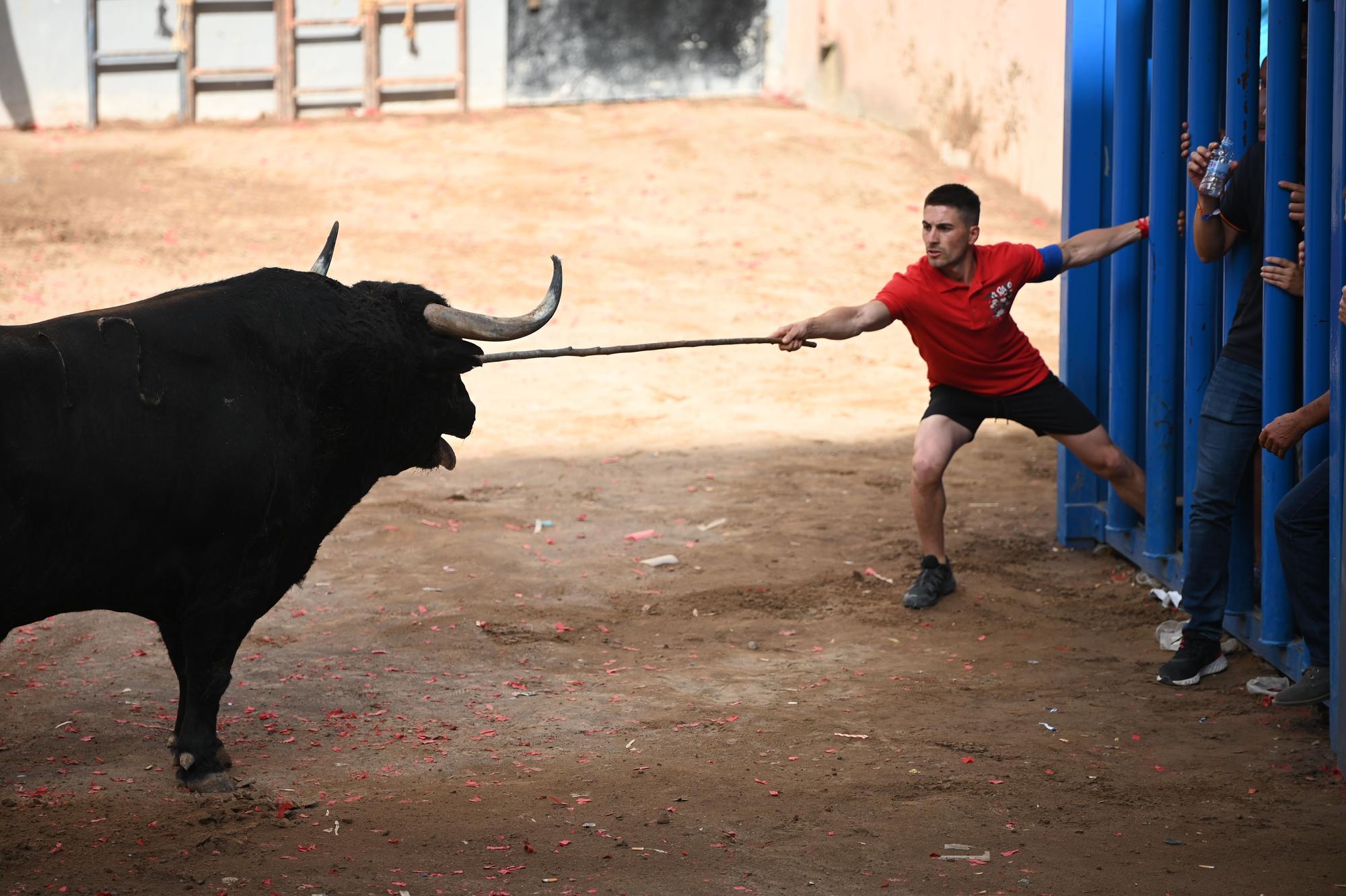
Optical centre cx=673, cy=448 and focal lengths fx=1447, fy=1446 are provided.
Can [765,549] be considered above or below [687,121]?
below

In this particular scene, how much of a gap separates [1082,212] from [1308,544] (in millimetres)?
2735

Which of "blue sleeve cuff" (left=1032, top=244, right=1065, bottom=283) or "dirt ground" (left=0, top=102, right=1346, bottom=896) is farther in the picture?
"blue sleeve cuff" (left=1032, top=244, right=1065, bottom=283)

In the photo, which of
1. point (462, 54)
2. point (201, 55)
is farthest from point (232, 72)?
point (462, 54)

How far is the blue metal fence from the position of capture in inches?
195

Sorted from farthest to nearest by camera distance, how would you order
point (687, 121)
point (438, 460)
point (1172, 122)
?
point (687, 121), point (1172, 122), point (438, 460)

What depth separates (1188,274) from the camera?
6.15 metres

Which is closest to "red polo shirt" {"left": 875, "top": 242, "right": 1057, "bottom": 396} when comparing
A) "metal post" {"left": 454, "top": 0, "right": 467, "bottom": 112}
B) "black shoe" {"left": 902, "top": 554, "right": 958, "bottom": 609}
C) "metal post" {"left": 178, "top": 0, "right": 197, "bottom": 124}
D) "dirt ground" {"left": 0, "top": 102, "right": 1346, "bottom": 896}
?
"black shoe" {"left": 902, "top": 554, "right": 958, "bottom": 609}

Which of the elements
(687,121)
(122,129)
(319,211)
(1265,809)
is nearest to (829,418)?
(1265,809)

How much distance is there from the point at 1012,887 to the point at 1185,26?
165 inches

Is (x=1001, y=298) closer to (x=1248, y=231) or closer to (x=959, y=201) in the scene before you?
(x=959, y=201)

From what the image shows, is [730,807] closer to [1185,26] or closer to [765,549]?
[765,549]

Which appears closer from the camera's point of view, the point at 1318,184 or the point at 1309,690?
the point at 1318,184

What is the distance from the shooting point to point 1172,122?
6.44 metres

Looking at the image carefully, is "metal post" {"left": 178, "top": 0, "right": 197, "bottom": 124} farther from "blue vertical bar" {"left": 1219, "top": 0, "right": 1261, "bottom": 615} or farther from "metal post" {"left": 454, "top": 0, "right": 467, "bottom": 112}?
"blue vertical bar" {"left": 1219, "top": 0, "right": 1261, "bottom": 615}
